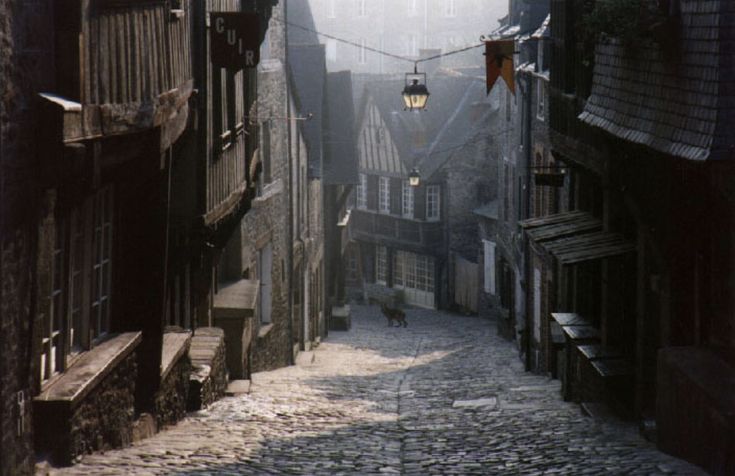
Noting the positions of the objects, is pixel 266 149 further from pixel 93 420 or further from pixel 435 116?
pixel 435 116

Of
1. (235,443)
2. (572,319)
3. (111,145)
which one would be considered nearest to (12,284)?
(111,145)

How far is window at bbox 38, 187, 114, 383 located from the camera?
8.33 metres

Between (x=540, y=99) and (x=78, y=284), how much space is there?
1742cm

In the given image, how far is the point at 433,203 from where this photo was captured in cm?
4209

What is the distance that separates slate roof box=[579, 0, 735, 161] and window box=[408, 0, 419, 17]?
221ft

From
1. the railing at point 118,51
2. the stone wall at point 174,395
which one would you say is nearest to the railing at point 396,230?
the stone wall at point 174,395

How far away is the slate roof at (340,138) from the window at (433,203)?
7653mm

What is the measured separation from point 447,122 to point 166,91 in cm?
3415

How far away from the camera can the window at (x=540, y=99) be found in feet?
81.6

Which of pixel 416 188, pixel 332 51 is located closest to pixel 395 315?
pixel 416 188

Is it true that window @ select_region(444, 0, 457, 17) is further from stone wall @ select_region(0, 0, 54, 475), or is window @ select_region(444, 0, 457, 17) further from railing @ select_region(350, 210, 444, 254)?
stone wall @ select_region(0, 0, 54, 475)

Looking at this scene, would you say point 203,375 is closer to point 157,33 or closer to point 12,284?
point 157,33

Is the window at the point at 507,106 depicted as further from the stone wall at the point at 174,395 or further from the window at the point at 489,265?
the stone wall at the point at 174,395

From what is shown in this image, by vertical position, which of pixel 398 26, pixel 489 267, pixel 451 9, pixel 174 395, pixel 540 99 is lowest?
pixel 489 267
